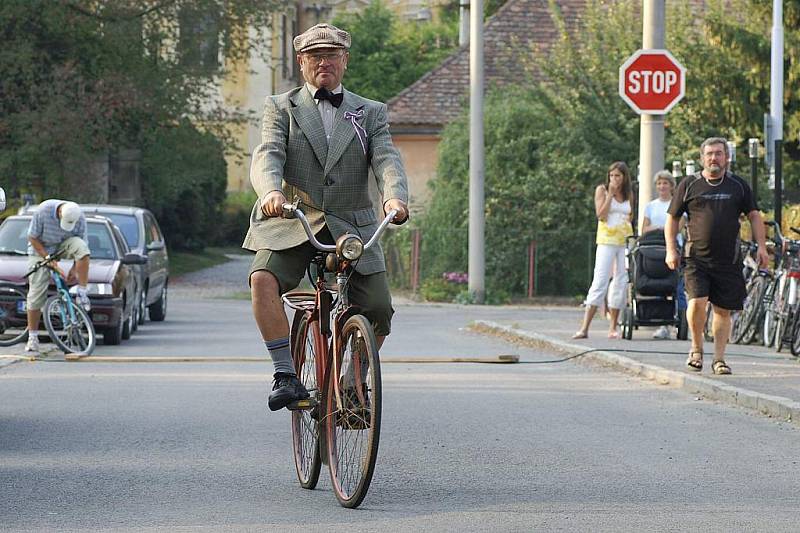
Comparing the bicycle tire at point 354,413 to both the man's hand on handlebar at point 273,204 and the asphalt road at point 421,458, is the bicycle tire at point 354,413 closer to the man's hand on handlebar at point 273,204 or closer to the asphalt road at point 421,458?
the asphalt road at point 421,458

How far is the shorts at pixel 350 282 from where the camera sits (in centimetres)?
745

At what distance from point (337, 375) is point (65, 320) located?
32.5ft

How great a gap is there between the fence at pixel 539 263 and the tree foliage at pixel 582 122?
0.02 meters

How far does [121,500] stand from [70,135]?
27974 millimetres

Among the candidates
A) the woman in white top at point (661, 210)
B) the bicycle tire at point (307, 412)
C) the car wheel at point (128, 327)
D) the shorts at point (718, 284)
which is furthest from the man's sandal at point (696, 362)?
the car wheel at point (128, 327)

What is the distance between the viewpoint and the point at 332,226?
748 cm

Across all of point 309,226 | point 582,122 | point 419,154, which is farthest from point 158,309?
point 309,226


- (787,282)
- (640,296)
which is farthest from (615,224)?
(787,282)

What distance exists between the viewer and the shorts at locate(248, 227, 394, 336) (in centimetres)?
745

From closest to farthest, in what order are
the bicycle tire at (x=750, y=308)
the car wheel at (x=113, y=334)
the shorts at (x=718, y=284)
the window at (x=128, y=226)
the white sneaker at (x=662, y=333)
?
the shorts at (x=718, y=284)
the bicycle tire at (x=750, y=308)
the white sneaker at (x=662, y=333)
the car wheel at (x=113, y=334)
the window at (x=128, y=226)

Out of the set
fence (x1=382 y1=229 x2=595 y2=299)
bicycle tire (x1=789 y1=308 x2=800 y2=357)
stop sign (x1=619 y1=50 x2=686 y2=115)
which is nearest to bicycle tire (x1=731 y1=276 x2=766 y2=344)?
bicycle tire (x1=789 y1=308 x2=800 y2=357)

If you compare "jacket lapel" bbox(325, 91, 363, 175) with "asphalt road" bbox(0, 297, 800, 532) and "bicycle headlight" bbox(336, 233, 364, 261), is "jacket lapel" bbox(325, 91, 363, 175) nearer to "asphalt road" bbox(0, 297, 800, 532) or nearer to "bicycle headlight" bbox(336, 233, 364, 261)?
"bicycle headlight" bbox(336, 233, 364, 261)

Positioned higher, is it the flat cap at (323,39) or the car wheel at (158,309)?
the flat cap at (323,39)

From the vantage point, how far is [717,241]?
12930 millimetres
